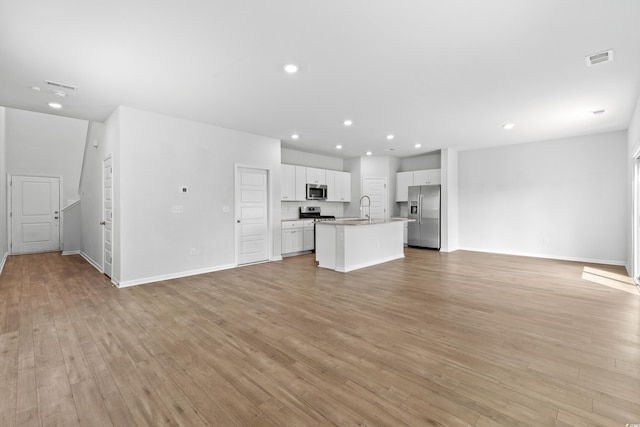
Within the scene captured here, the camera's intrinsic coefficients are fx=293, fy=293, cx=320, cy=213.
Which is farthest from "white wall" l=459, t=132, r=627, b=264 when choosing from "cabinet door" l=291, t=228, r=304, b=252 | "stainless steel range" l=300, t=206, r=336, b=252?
"cabinet door" l=291, t=228, r=304, b=252

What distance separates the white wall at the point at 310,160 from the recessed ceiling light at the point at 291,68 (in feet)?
14.9

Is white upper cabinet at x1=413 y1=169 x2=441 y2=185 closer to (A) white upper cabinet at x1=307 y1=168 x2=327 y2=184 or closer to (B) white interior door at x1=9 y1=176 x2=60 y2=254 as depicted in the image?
(A) white upper cabinet at x1=307 y1=168 x2=327 y2=184

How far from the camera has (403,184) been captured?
350 inches

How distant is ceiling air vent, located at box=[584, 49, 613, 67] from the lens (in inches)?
112

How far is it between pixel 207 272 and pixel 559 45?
18.5 ft

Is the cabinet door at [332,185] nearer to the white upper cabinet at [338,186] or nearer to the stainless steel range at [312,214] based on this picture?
the white upper cabinet at [338,186]

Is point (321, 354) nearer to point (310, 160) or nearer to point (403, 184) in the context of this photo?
point (310, 160)

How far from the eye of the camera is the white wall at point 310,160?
25.7ft

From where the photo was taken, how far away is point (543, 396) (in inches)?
73.6

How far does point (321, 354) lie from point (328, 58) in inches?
109

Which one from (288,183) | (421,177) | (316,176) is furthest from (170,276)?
(421,177)

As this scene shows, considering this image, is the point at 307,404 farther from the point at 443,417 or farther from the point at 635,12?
the point at 635,12

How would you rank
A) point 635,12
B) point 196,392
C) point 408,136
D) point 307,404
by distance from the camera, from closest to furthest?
point 307,404 < point 196,392 < point 635,12 < point 408,136

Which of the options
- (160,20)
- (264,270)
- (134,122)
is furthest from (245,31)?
(264,270)
